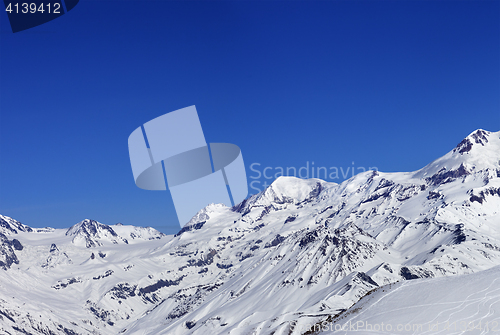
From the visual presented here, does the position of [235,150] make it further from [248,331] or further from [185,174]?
[248,331]

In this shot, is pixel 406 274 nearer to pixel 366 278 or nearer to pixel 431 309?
pixel 366 278

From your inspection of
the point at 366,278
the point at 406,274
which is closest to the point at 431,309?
the point at 366,278

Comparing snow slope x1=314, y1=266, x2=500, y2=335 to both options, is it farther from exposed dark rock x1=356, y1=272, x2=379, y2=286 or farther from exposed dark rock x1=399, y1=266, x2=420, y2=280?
exposed dark rock x1=399, y1=266, x2=420, y2=280

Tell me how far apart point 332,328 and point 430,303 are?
32.7ft

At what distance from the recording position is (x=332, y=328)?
1622 inches

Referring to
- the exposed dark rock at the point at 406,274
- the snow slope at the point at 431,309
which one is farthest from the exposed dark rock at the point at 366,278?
the snow slope at the point at 431,309

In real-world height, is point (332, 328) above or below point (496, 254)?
above

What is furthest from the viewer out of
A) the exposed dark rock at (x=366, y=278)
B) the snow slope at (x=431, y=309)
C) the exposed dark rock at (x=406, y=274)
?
the exposed dark rock at (x=406, y=274)

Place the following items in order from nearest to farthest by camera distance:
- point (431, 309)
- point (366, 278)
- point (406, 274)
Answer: point (431, 309) → point (366, 278) → point (406, 274)

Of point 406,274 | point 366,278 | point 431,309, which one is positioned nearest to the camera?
point 431,309

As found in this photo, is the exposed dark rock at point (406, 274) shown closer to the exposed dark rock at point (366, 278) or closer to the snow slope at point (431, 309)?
the exposed dark rock at point (366, 278)

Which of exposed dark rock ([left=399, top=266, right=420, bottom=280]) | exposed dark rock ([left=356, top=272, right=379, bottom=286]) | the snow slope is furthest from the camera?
exposed dark rock ([left=399, top=266, right=420, bottom=280])

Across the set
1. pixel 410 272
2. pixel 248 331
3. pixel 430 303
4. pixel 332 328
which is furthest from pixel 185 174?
pixel 410 272

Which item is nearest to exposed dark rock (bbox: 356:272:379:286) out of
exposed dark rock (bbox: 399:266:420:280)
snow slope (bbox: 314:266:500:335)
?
exposed dark rock (bbox: 399:266:420:280)
